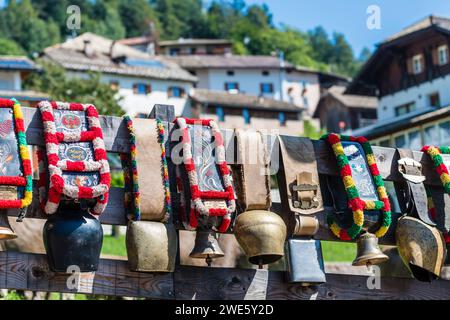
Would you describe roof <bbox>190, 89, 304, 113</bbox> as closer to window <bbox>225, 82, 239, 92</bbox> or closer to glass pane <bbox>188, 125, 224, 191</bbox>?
window <bbox>225, 82, 239, 92</bbox>

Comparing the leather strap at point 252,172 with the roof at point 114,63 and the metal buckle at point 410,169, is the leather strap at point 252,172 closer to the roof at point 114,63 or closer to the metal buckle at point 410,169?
the metal buckle at point 410,169

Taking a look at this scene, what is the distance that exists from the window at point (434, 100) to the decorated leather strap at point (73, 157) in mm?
40861

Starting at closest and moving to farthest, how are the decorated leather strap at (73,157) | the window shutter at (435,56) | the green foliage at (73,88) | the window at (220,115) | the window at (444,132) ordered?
the decorated leather strap at (73,157)
the window at (444,132)
the window shutter at (435,56)
the green foliage at (73,88)
the window at (220,115)

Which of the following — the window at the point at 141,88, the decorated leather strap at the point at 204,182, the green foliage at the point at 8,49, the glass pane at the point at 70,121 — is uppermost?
the green foliage at the point at 8,49

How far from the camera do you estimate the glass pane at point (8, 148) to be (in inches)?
209

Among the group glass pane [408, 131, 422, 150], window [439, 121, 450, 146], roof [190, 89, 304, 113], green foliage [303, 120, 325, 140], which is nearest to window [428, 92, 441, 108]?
glass pane [408, 131, 422, 150]

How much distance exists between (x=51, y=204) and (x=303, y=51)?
106 meters

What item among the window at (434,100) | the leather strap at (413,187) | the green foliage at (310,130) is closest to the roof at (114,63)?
the green foliage at (310,130)

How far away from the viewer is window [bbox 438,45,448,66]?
146 feet

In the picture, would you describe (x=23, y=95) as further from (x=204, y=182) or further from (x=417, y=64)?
(x=204, y=182)

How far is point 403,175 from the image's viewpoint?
6746mm

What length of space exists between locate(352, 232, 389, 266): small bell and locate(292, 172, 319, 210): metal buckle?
1.35ft

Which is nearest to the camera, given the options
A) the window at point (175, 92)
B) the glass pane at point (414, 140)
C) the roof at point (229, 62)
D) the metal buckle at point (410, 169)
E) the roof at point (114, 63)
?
the metal buckle at point (410, 169)
